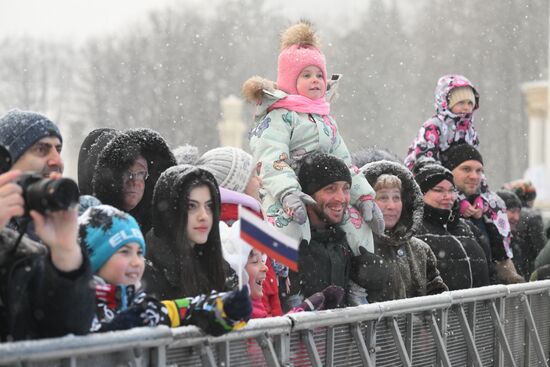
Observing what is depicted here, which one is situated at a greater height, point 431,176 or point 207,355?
point 431,176

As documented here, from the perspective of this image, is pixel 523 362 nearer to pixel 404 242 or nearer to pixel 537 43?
pixel 404 242

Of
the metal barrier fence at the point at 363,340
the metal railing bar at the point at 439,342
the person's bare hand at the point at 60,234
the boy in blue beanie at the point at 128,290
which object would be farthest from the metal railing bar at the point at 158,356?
the metal railing bar at the point at 439,342

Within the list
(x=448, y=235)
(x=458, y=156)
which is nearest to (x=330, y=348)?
(x=448, y=235)

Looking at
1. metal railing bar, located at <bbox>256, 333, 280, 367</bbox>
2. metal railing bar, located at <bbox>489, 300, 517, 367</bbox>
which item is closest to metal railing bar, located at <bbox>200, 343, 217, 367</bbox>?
metal railing bar, located at <bbox>256, 333, 280, 367</bbox>

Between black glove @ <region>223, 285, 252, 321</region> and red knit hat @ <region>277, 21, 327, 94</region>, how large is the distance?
323 centimetres

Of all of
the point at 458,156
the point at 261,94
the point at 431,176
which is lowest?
the point at 431,176

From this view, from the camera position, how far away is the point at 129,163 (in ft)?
22.5

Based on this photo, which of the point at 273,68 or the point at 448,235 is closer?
the point at 448,235

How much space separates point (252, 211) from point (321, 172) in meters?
0.96

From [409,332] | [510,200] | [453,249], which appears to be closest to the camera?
[409,332]

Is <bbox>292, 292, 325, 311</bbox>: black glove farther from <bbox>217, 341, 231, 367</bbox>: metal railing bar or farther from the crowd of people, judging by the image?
<bbox>217, 341, 231, 367</bbox>: metal railing bar

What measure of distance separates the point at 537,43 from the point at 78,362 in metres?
50.7

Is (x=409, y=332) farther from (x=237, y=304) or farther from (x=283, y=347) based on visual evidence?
(x=237, y=304)

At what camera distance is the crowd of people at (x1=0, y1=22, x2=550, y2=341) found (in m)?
4.78
